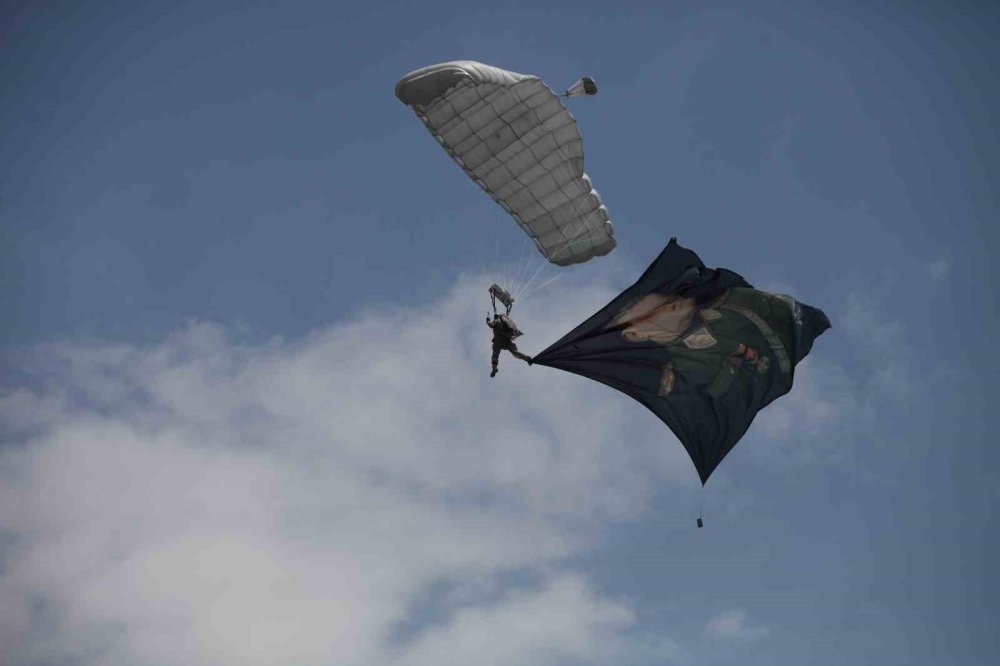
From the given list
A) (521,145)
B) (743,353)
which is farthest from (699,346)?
(521,145)

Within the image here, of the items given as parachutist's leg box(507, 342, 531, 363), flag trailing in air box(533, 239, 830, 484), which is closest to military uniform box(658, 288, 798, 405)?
flag trailing in air box(533, 239, 830, 484)

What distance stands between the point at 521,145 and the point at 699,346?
568 centimetres

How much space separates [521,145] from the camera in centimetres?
3053

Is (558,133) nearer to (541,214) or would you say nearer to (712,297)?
(541,214)

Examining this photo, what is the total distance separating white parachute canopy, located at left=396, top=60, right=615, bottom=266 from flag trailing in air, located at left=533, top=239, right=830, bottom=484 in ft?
10.1

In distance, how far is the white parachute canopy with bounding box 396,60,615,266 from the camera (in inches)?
1148

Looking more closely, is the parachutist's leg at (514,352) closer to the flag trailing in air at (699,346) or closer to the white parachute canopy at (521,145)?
the flag trailing in air at (699,346)

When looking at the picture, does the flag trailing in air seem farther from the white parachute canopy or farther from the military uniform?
the white parachute canopy

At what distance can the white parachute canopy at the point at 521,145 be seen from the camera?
29156 mm

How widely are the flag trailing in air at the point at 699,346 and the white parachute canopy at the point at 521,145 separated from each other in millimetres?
3068

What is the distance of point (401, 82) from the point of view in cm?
2909

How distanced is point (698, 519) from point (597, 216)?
8.17 metres

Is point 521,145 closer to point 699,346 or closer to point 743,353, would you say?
point 699,346

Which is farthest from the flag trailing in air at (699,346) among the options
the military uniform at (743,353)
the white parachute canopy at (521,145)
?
the white parachute canopy at (521,145)
